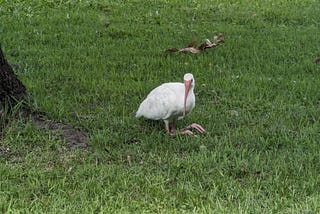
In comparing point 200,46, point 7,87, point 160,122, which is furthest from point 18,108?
point 200,46

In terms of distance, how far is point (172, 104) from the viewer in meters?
4.80

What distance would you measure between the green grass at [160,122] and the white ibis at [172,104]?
0.52 feet

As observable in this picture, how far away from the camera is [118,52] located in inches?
292

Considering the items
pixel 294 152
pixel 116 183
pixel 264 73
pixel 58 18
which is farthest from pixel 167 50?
pixel 116 183

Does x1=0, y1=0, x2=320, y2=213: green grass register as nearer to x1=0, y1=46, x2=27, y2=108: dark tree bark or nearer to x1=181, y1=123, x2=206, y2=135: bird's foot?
x1=181, y1=123, x2=206, y2=135: bird's foot

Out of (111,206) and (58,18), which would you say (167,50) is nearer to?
(58,18)

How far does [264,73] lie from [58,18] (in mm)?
4069

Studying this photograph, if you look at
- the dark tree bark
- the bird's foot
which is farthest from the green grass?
the dark tree bark

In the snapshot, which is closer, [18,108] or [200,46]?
[18,108]

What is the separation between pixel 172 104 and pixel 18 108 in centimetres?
138

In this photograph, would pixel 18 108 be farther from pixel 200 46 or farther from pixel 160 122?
pixel 200 46

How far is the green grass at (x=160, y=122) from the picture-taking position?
383cm

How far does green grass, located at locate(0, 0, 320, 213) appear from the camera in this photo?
3.83 meters

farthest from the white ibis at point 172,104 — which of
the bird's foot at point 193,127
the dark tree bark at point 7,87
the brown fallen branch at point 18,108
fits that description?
the dark tree bark at point 7,87
